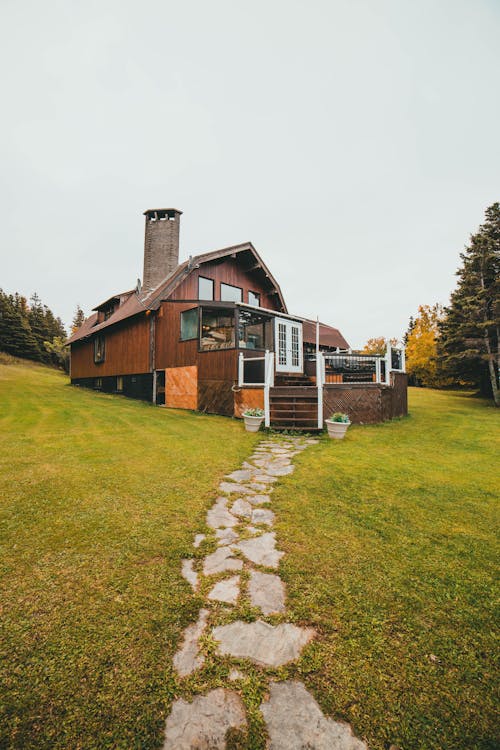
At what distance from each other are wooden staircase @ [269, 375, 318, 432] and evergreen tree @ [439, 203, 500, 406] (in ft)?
41.8

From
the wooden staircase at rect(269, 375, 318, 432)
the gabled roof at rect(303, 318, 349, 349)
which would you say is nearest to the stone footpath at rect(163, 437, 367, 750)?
the wooden staircase at rect(269, 375, 318, 432)

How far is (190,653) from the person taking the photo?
170 cm

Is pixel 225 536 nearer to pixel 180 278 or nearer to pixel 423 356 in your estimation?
pixel 180 278

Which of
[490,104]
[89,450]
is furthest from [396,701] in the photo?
[490,104]

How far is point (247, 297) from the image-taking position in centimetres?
1733

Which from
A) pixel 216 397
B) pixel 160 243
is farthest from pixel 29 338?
pixel 216 397

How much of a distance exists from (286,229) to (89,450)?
52.1 meters

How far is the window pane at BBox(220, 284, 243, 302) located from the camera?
16219 millimetres

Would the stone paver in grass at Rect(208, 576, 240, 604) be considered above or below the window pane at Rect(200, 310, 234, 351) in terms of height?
below

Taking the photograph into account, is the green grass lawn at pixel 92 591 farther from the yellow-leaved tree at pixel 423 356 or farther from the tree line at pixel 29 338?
the tree line at pixel 29 338

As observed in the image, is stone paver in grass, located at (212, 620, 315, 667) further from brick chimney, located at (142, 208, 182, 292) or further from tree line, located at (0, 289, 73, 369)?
tree line, located at (0, 289, 73, 369)

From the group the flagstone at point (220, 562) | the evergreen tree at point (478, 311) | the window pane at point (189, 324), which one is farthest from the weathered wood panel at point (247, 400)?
the evergreen tree at point (478, 311)

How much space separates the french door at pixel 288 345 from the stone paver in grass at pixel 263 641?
484 inches

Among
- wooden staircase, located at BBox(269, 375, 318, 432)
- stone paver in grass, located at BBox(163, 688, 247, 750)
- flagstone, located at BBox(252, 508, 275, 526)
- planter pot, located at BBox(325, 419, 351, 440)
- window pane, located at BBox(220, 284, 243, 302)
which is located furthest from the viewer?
window pane, located at BBox(220, 284, 243, 302)
